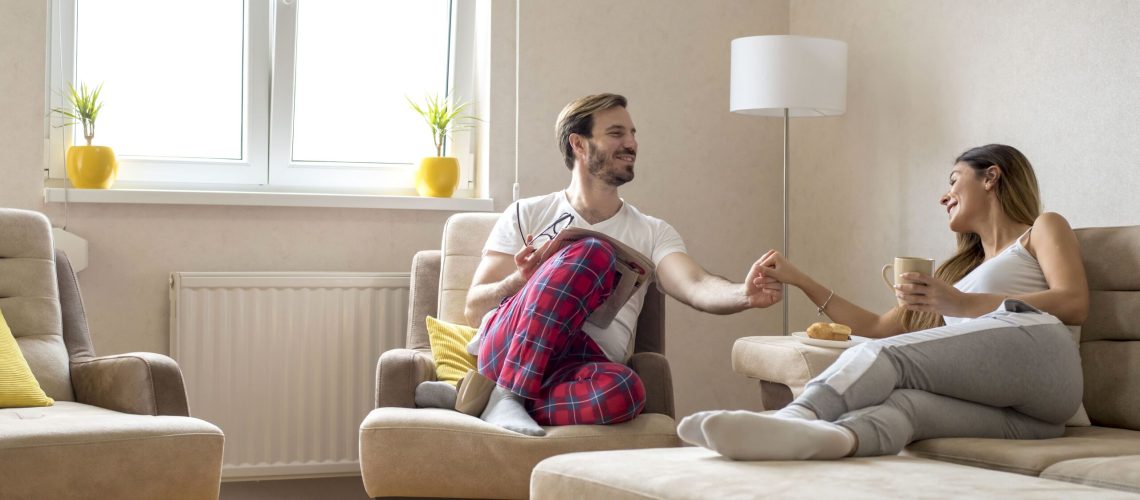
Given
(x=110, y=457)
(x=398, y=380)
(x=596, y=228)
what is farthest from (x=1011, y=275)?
(x=110, y=457)

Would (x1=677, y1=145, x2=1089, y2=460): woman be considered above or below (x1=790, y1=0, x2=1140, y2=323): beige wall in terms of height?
below

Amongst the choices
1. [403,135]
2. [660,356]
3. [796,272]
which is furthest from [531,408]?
[403,135]

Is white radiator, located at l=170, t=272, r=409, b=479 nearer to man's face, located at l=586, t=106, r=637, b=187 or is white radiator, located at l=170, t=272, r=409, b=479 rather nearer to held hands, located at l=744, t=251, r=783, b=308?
man's face, located at l=586, t=106, r=637, b=187

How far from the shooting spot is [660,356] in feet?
8.39

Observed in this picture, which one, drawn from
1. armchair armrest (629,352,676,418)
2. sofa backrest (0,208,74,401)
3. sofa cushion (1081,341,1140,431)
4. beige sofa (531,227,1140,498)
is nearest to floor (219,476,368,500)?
sofa backrest (0,208,74,401)

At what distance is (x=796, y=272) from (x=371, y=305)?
159cm

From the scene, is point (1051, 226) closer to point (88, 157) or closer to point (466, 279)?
point (466, 279)

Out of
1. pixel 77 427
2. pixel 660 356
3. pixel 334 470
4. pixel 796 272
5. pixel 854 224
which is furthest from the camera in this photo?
pixel 854 224

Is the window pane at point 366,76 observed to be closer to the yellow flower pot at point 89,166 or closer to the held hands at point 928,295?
the yellow flower pot at point 89,166

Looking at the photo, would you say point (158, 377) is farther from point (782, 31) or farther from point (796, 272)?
point (782, 31)

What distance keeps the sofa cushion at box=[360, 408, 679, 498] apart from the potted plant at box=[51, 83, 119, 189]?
1585 millimetres

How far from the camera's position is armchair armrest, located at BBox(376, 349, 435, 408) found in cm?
246

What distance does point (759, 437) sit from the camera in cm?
152

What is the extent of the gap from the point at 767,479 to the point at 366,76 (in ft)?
8.77
